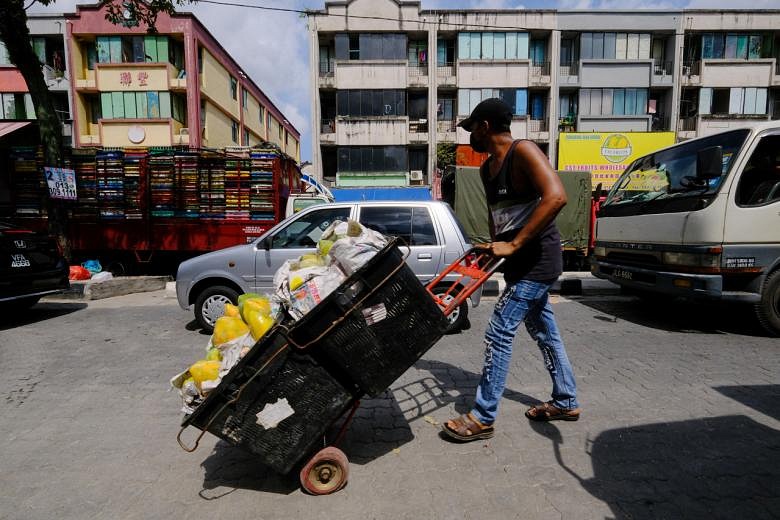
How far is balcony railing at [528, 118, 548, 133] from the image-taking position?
2611 centimetres

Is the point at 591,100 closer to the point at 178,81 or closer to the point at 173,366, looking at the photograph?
the point at 178,81

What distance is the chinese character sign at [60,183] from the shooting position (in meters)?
8.33

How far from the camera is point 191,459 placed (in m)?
2.56

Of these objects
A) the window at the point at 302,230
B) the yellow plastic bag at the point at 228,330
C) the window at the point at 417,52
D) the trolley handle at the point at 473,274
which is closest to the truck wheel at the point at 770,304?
the trolley handle at the point at 473,274

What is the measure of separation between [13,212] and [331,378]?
11761mm

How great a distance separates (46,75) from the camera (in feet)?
73.3

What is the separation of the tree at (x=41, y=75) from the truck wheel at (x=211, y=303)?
5.93 meters

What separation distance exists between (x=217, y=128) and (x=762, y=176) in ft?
85.2

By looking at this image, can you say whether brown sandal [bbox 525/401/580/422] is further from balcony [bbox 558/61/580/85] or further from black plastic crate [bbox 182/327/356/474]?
balcony [bbox 558/61/580/85]

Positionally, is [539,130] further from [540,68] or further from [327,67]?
[327,67]

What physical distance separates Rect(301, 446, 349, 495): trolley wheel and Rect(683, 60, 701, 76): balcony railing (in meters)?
33.1

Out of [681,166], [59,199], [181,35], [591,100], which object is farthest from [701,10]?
[59,199]

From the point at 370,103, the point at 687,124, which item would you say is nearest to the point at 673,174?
the point at 370,103

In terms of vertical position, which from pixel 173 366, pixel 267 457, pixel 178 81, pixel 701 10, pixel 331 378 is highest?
pixel 701 10
